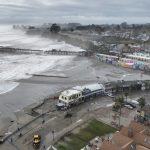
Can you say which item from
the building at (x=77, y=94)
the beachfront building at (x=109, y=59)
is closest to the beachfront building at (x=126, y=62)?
the beachfront building at (x=109, y=59)

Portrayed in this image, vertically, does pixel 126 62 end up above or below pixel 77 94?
below

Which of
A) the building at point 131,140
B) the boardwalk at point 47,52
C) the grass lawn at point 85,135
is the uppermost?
the building at point 131,140

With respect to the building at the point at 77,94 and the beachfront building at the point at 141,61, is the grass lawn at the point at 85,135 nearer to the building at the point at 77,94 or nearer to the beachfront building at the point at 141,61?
the building at the point at 77,94

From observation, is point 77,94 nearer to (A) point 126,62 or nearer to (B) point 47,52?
(A) point 126,62

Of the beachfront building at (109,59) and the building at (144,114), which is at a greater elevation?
the building at (144,114)

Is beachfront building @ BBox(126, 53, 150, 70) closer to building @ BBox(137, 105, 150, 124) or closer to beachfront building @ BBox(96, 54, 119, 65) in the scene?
beachfront building @ BBox(96, 54, 119, 65)

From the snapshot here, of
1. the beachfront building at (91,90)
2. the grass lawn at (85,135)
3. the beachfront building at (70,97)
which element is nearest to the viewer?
the grass lawn at (85,135)

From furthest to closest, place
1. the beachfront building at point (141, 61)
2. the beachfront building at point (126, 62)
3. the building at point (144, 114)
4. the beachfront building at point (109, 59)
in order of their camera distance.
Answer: the beachfront building at point (109, 59) → the beachfront building at point (126, 62) → the beachfront building at point (141, 61) → the building at point (144, 114)

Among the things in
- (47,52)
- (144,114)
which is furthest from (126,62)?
(144,114)

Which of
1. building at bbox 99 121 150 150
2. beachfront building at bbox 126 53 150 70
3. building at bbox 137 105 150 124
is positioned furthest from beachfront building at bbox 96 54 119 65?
building at bbox 99 121 150 150
